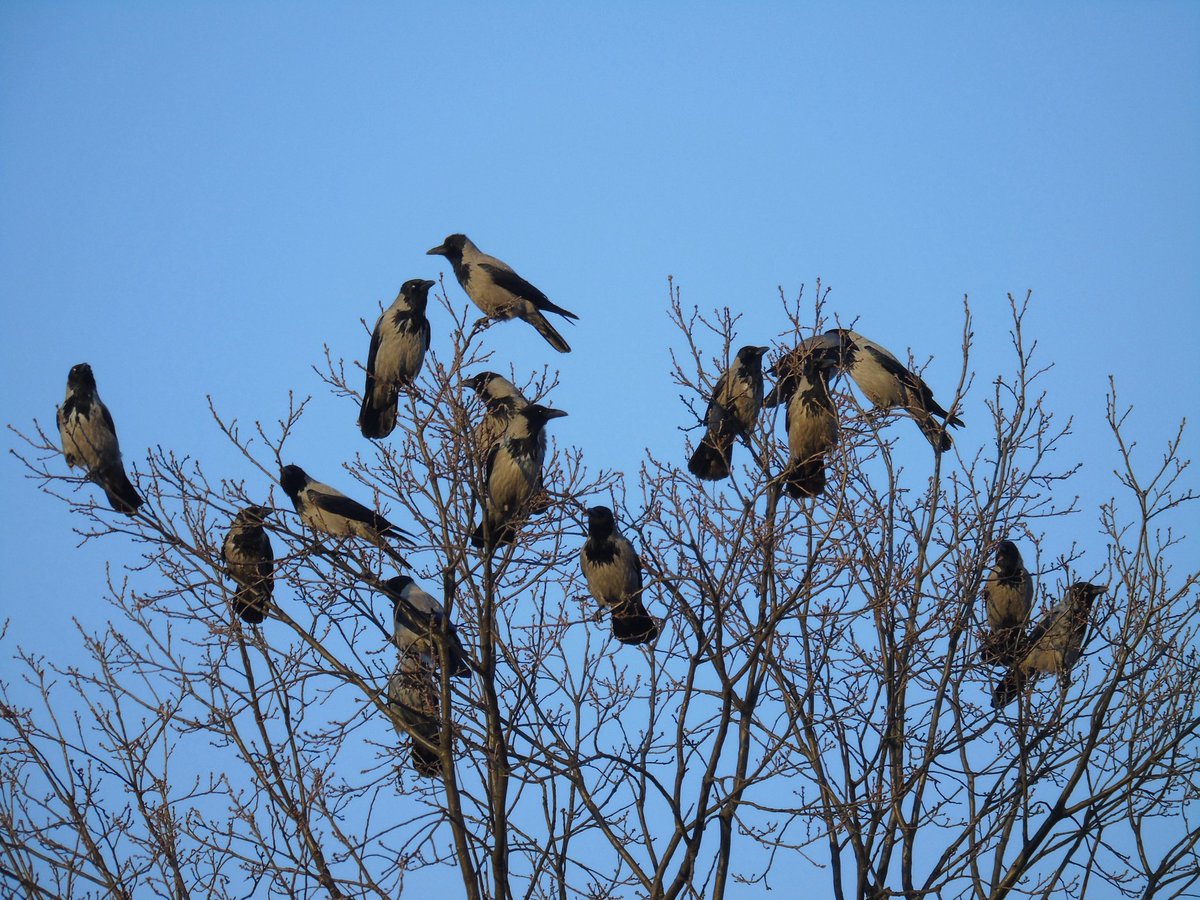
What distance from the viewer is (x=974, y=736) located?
6.65 m

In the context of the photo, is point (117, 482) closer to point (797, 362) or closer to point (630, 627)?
point (630, 627)

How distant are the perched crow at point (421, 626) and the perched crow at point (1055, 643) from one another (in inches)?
115

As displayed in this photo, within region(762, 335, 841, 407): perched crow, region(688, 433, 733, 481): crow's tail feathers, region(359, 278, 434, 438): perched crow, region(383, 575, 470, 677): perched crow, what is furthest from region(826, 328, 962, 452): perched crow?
region(383, 575, 470, 677): perched crow

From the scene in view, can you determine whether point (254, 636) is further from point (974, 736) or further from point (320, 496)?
point (974, 736)

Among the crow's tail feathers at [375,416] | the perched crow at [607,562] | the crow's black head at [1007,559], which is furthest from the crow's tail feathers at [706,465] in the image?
the crow's black head at [1007,559]

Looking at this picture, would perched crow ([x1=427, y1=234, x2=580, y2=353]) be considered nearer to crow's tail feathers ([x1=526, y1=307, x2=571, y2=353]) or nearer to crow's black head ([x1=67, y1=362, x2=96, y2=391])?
crow's tail feathers ([x1=526, y1=307, x2=571, y2=353])

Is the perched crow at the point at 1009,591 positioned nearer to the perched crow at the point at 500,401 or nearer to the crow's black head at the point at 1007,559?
the crow's black head at the point at 1007,559

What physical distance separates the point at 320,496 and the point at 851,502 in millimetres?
3784

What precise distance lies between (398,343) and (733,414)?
2.44 metres

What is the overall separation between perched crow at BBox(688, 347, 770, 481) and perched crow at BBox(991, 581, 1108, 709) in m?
2.09

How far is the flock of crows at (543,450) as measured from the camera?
753 centimetres

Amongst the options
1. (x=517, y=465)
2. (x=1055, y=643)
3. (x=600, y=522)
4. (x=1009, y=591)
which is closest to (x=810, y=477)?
(x=600, y=522)

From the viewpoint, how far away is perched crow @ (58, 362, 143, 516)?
8773 millimetres

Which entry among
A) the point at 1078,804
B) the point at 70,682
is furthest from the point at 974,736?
the point at 70,682
